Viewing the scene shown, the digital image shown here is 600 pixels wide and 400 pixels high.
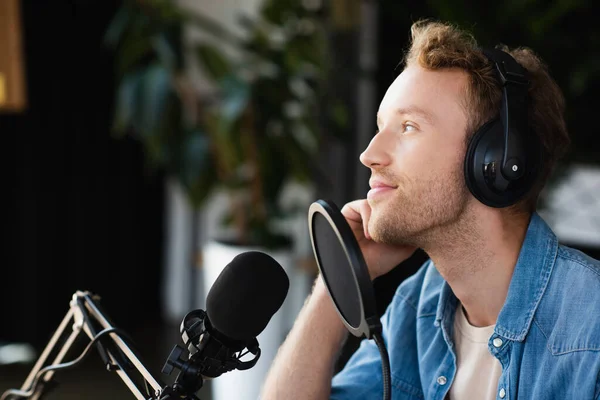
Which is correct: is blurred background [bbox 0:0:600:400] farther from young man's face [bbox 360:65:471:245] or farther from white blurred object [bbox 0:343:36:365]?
young man's face [bbox 360:65:471:245]

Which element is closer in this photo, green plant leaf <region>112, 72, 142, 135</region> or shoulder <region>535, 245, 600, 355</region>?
shoulder <region>535, 245, 600, 355</region>

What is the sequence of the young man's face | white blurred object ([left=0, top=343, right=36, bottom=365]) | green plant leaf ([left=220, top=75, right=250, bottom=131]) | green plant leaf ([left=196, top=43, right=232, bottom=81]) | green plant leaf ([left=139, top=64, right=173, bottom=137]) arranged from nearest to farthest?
the young man's face < green plant leaf ([left=220, top=75, right=250, bottom=131]) < green plant leaf ([left=139, top=64, right=173, bottom=137]) < green plant leaf ([left=196, top=43, right=232, bottom=81]) < white blurred object ([left=0, top=343, right=36, bottom=365])

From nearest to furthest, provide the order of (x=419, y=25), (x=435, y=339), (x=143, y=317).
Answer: (x=435, y=339), (x=419, y=25), (x=143, y=317)

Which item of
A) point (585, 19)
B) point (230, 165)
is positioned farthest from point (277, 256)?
point (585, 19)

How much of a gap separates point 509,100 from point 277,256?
6.45ft

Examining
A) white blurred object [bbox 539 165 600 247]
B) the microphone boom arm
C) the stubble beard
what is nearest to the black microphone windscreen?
the microphone boom arm

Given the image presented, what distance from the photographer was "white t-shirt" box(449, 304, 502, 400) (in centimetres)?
113

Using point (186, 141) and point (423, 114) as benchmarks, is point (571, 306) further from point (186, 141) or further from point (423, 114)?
Result: point (186, 141)

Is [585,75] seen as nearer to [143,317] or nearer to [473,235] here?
[473,235]

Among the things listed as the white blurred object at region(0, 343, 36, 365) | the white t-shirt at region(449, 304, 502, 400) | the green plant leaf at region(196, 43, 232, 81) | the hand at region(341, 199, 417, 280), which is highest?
the green plant leaf at region(196, 43, 232, 81)

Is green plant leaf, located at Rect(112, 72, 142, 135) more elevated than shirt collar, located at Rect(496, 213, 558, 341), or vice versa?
green plant leaf, located at Rect(112, 72, 142, 135)

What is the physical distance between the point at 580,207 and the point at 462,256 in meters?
2.26

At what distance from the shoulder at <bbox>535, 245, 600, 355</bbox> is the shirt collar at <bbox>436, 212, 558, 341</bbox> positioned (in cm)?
1

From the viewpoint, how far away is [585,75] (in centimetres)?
289
